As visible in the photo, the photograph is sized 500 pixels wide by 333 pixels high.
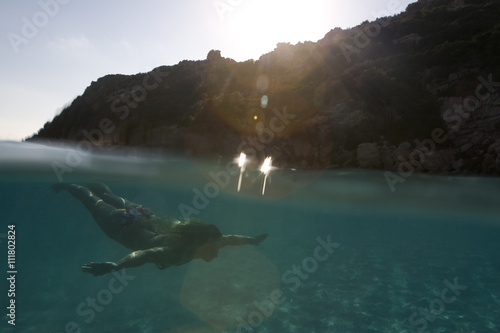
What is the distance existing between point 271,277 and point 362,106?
90.8ft

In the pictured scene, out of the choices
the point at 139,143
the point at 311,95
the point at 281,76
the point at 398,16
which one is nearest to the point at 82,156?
the point at 139,143

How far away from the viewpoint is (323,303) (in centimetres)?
1194

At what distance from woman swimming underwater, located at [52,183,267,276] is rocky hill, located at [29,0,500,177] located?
75.2 feet

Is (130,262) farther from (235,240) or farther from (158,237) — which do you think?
(235,240)

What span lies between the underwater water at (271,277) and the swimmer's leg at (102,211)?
85.0 inches

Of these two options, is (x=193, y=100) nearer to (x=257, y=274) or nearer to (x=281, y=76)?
(x=281, y=76)

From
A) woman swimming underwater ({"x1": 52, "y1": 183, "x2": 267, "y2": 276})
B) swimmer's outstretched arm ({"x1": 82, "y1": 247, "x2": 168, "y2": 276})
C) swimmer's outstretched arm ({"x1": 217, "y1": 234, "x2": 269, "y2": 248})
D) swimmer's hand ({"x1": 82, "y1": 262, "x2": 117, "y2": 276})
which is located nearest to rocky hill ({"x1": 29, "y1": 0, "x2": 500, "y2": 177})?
swimmer's outstretched arm ({"x1": 217, "y1": 234, "x2": 269, "y2": 248})

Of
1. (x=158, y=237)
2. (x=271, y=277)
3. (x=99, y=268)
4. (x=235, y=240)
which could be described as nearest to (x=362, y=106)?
(x=271, y=277)

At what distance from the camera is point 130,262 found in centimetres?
779

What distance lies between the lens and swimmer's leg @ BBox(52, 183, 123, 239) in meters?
13.1

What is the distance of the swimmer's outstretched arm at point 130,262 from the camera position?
266 inches

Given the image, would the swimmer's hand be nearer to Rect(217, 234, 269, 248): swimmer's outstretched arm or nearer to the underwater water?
the underwater water

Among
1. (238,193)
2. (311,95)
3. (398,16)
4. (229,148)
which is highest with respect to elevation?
Result: (398,16)

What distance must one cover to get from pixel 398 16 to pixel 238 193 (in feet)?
156
